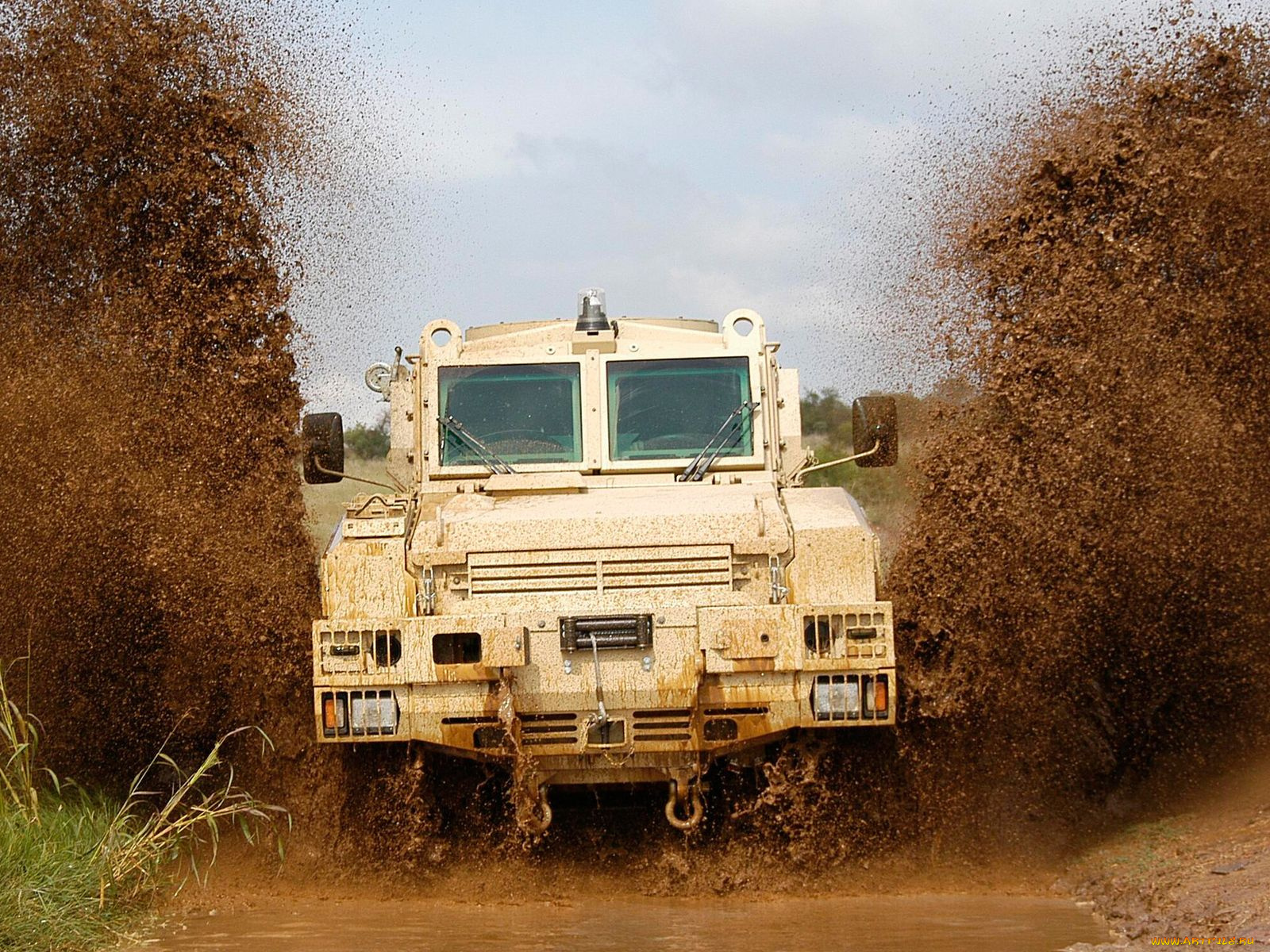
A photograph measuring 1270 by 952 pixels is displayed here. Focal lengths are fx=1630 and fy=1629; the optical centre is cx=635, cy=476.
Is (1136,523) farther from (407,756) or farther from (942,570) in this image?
(407,756)

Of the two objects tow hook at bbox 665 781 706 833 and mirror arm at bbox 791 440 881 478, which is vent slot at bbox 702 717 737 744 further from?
mirror arm at bbox 791 440 881 478

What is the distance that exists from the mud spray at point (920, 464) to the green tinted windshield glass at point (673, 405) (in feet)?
3.88

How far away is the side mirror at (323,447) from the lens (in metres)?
8.78

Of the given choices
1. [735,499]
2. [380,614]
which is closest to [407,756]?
[380,614]

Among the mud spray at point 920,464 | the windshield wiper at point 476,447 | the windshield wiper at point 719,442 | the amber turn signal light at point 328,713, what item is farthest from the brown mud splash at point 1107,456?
the amber turn signal light at point 328,713

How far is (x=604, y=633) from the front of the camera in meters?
7.05

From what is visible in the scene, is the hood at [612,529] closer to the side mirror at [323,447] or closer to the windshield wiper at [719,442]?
the windshield wiper at [719,442]

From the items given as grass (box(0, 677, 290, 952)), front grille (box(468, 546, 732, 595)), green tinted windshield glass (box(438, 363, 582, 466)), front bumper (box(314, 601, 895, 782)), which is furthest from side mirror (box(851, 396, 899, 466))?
grass (box(0, 677, 290, 952))

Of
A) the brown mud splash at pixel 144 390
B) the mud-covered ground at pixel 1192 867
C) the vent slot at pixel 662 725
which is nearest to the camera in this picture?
the mud-covered ground at pixel 1192 867

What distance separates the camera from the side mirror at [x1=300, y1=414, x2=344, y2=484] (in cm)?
878

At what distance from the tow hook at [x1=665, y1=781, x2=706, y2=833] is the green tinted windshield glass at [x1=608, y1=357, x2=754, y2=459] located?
6.73 feet

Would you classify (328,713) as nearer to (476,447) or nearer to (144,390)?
(476,447)

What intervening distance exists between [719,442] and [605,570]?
5.80 feet

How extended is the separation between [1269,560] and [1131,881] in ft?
8.58
